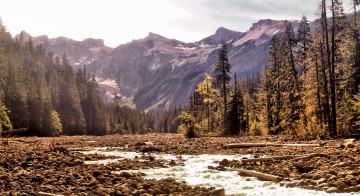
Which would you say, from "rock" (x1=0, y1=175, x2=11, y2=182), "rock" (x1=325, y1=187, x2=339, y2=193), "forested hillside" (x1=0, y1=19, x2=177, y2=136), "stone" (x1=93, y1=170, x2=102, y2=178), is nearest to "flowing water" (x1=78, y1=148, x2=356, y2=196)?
"rock" (x1=325, y1=187, x2=339, y2=193)

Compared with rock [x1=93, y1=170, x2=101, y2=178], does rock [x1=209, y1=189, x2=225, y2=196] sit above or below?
below

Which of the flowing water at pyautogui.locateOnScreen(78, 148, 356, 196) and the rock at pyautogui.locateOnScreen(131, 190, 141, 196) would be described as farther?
the flowing water at pyautogui.locateOnScreen(78, 148, 356, 196)

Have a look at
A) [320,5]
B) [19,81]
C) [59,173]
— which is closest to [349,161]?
[59,173]

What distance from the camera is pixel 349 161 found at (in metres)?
9.04

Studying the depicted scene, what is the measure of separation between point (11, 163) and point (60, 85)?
57.7 m

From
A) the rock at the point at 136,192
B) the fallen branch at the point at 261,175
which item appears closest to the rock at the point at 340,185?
the fallen branch at the point at 261,175

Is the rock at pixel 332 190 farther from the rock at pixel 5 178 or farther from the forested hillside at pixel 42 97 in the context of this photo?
the forested hillside at pixel 42 97

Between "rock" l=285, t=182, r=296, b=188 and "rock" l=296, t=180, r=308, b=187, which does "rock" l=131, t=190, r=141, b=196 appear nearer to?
"rock" l=285, t=182, r=296, b=188

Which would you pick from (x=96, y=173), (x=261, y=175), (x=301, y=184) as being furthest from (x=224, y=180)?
(x=96, y=173)

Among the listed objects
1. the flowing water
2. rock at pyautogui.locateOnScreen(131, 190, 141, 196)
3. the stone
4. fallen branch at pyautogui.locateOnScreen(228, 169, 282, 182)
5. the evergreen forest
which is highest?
the evergreen forest

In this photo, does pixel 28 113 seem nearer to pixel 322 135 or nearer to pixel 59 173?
pixel 59 173

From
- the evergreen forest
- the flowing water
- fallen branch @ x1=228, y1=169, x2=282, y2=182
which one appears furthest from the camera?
the evergreen forest

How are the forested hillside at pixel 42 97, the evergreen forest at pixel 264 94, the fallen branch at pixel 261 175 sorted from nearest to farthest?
the fallen branch at pixel 261 175 → the evergreen forest at pixel 264 94 → the forested hillside at pixel 42 97

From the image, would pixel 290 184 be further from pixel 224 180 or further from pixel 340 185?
pixel 224 180
